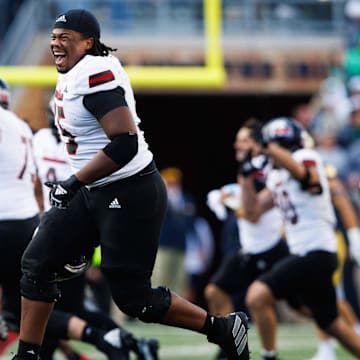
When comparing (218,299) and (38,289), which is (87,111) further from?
(218,299)

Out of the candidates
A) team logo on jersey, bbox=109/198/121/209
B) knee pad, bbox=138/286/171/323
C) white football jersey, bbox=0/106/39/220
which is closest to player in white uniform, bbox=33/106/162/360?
white football jersey, bbox=0/106/39/220

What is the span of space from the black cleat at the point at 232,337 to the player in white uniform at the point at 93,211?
0.23 metres

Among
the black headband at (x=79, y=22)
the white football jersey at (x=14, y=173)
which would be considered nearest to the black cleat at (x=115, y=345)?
the white football jersey at (x=14, y=173)

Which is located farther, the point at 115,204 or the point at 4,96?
the point at 4,96

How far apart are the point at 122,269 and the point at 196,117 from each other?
38.7 ft

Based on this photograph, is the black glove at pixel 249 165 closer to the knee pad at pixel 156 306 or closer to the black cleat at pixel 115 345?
the black cleat at pixel 115 345

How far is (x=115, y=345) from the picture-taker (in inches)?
259

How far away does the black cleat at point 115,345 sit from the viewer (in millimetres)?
6547

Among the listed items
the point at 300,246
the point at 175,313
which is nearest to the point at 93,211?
the point at 175,313

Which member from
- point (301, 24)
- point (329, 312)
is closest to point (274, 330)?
point (329, 312)

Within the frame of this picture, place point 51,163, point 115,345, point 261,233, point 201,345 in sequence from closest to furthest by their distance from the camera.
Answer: point 115,345 < point 51,163 < point 261,233 < point 201,345

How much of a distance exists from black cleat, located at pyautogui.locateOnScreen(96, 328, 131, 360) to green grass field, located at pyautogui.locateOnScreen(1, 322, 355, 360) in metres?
1.29

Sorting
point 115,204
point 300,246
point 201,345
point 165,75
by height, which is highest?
point 115,204

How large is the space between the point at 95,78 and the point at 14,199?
127 centimetres
